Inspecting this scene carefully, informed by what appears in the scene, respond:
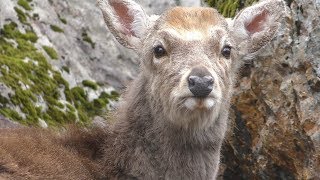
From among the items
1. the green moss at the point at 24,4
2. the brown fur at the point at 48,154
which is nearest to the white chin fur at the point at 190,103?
the brown fur at the point at 48,154

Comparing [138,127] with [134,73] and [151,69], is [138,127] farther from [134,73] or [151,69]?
[134,73]

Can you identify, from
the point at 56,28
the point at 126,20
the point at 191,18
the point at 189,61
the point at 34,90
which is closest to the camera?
the point at 189,61

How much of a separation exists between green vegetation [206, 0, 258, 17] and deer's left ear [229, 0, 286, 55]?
152 centimetres

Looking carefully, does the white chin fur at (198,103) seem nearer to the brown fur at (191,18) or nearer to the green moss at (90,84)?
the brown fur at (191,18)

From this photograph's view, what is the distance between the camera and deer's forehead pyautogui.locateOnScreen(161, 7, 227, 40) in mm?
8133

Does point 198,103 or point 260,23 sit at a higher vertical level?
point 260,23

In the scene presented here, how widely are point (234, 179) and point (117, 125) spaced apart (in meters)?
3.24

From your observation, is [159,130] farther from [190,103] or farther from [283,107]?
[283,107]

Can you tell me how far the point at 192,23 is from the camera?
8.27 meters

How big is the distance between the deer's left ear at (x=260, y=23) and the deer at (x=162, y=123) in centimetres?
27

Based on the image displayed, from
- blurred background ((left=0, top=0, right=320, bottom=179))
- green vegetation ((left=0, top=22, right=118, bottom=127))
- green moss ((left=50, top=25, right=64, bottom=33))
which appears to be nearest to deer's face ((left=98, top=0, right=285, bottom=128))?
blurred background ((left=0, top=0, right=320, bottom=179))

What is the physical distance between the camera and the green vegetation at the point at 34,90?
11219 mm

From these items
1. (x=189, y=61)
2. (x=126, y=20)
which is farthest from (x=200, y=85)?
(x=126, y=20)

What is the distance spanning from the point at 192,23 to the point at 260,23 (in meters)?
1.28
